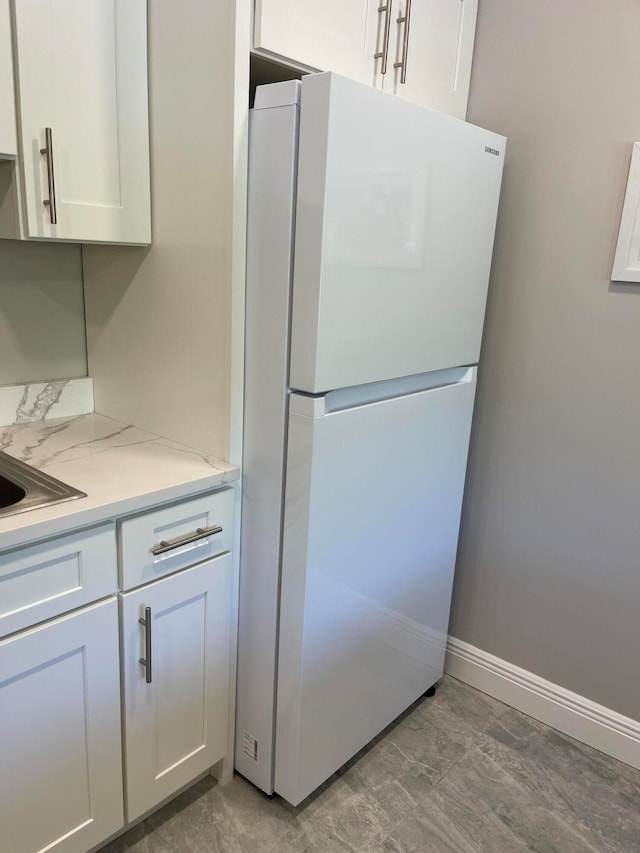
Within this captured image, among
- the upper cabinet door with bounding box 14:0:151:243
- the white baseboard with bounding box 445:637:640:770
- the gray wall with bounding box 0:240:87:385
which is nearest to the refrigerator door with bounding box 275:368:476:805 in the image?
the white baseboard with bounding box 445:637:640:770

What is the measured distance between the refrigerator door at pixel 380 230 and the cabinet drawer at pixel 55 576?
0.51 metres

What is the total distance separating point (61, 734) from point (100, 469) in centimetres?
52

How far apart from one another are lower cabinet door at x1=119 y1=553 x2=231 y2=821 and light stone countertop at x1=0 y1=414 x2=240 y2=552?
208 millimetres

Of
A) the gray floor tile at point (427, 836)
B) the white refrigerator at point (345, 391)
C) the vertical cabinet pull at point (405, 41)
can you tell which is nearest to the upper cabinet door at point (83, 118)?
the white refrigerator at point (345, 391)

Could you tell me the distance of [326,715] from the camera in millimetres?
1614

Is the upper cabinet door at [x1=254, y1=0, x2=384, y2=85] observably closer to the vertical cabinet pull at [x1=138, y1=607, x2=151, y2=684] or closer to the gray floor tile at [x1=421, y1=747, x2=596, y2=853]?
the vertical cabinet pull at [x1=138, y1=607, x2=151, y2=684]

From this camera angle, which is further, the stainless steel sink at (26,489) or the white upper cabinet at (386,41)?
the white upper cabinet at (386,41)

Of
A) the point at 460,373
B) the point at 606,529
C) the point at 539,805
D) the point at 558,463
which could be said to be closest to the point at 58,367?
the point at 460,373

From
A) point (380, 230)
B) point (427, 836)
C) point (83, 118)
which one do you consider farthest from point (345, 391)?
point (427, 836)

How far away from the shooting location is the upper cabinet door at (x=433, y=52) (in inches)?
61.1

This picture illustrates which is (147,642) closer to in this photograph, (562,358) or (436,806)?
(436,806)

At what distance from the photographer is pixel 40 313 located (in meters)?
1.75

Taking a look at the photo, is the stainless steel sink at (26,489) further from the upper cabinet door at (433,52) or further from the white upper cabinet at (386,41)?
the upper cabinet door at (433,52)

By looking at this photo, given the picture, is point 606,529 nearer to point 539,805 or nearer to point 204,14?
point 539,805
